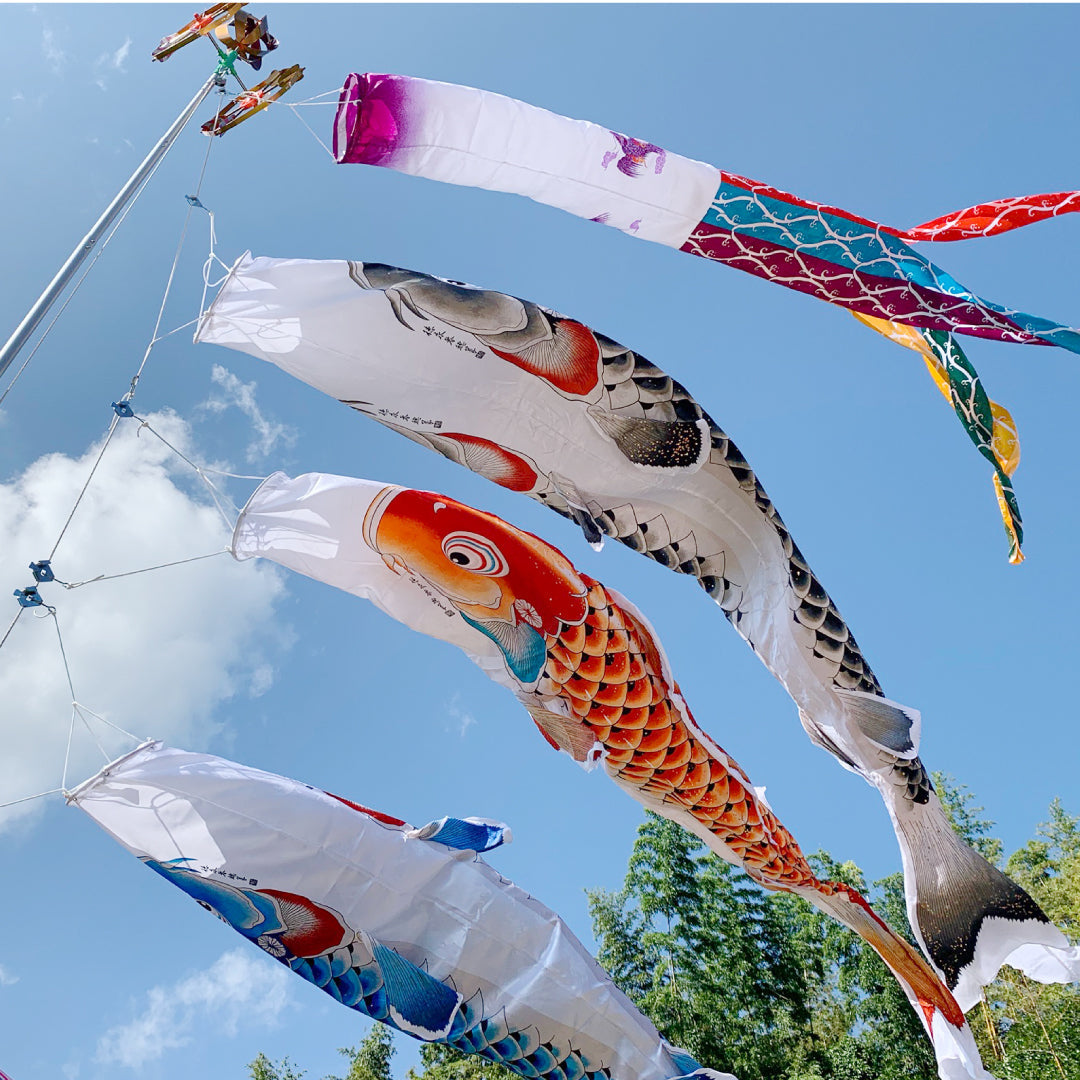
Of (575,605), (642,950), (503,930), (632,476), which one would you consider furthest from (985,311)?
(642,950)

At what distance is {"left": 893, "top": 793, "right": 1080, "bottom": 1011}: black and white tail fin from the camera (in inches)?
192

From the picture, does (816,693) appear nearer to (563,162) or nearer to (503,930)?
(503,930)

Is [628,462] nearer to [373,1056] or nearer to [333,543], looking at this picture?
[333,543]

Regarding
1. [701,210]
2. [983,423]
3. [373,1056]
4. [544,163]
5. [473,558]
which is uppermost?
[983,423]

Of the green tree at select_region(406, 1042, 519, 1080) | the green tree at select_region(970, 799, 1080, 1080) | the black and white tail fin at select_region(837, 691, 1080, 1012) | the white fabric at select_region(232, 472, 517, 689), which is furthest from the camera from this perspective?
the green tree at select_region(406, 1042, 519, 1080)

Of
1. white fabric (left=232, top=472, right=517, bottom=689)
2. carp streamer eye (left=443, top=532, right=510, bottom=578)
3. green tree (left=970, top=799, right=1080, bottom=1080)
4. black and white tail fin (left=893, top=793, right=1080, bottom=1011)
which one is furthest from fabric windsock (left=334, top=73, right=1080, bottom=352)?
green tree (left=970, top=799, right=1080, bottom=1080)

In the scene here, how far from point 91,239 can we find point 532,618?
255cm

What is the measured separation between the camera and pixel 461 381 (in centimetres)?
393

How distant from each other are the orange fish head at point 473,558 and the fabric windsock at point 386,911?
1242 mm

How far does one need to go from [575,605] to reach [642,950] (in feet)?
28.1

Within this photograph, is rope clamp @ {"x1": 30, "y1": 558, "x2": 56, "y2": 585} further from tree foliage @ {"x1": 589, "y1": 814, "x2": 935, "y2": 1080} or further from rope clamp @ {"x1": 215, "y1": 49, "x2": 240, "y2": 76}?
tree foliage @ {"x1": 589, "y1": 814, "x2": 935, "y2": 1080}

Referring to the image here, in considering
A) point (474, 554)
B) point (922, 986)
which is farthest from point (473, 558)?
point (922, 986)

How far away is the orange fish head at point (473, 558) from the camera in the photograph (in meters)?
4.18

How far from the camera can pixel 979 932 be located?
487 cm
